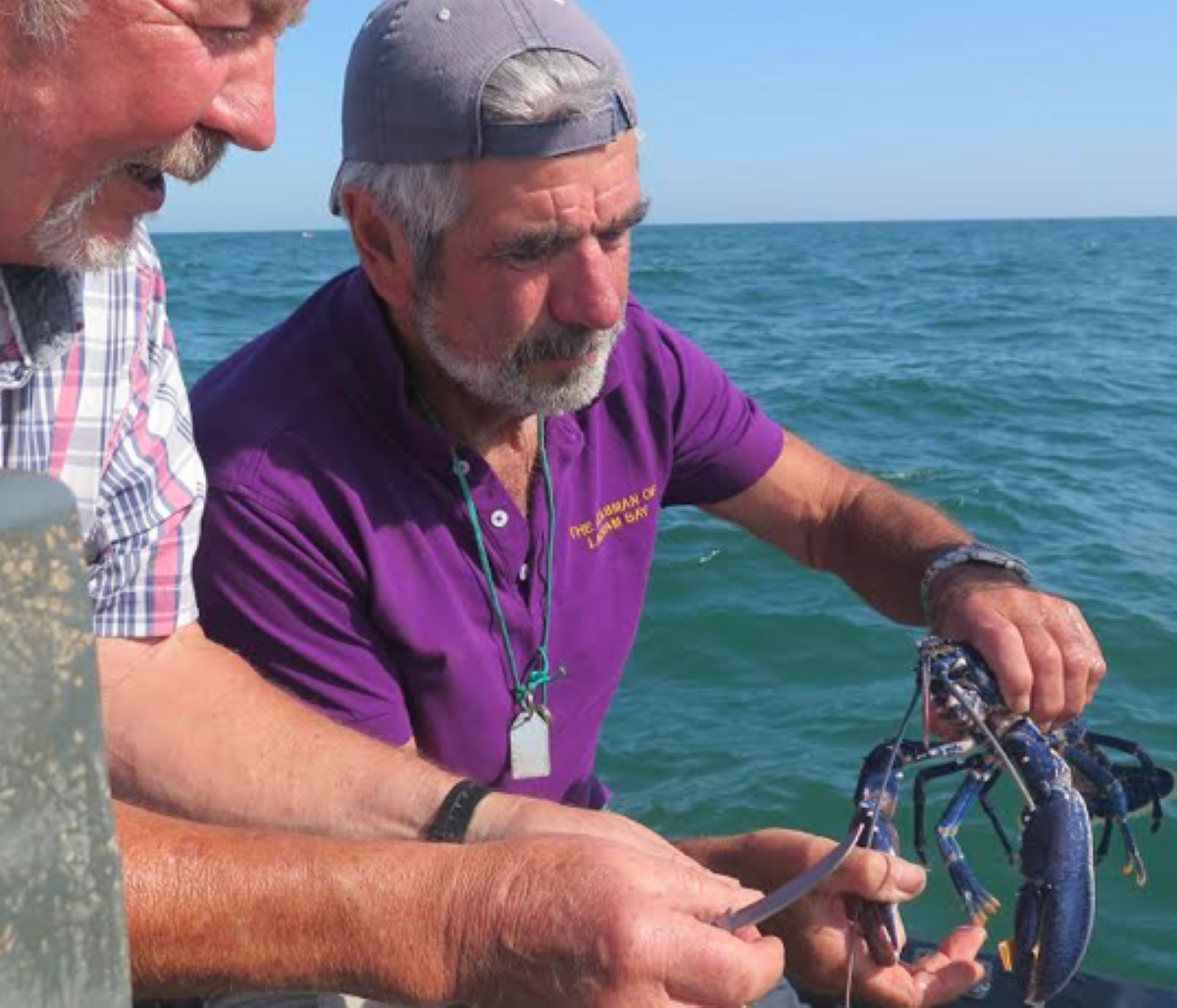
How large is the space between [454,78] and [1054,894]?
1.81 m

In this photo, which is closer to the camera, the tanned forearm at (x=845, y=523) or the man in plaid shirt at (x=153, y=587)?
the man in plaid shirt at (x=153, y=587)

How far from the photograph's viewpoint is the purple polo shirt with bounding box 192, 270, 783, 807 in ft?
8.18

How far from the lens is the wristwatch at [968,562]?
2979mm

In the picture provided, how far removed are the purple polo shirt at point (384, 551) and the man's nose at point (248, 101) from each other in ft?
2.25

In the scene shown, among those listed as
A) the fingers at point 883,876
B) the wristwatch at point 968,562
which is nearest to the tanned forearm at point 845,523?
the wristwatch at point 968,562

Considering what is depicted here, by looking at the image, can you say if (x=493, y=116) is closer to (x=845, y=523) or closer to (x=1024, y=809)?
(x=845, y=523)

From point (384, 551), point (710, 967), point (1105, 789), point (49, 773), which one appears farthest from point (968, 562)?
point (49, 773)

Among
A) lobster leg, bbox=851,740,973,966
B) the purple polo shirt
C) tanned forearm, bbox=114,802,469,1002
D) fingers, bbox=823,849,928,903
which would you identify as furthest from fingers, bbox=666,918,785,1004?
the purple polo shirt

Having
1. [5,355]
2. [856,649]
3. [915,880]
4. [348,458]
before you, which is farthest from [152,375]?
[856,649]

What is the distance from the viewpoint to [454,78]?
2480 millimetres

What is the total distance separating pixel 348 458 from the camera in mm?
2568

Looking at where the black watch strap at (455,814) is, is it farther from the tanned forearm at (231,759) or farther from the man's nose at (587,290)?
the man's nose at (587,290)

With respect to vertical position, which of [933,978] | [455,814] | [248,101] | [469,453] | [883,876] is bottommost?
[933,978]

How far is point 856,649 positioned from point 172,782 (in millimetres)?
5546
